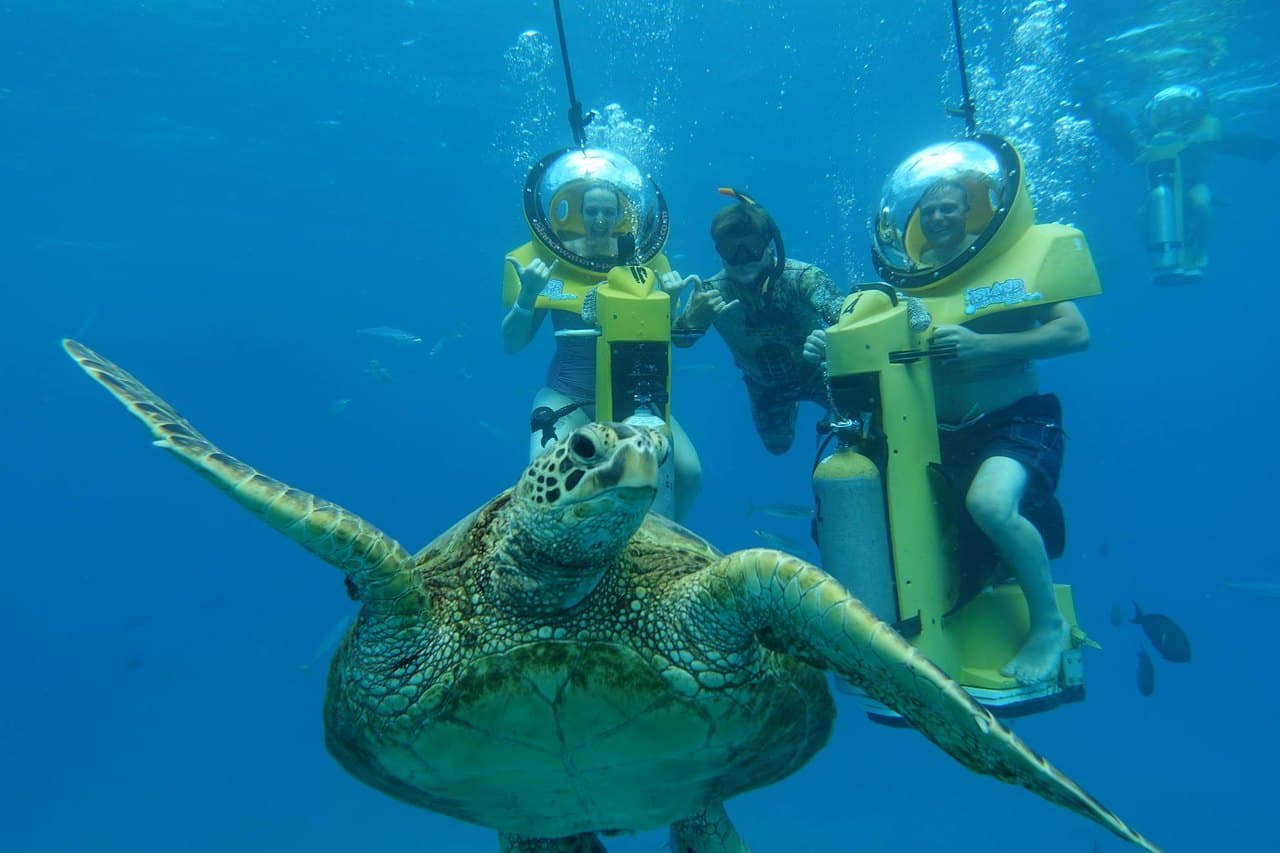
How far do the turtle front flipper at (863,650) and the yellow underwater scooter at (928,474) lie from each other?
4.86 feet

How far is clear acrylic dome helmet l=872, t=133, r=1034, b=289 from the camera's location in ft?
13.2

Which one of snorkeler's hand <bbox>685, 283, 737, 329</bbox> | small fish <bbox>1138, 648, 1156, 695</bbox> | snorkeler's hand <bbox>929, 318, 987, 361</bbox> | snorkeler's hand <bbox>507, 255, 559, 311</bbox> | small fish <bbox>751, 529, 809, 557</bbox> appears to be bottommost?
small fish <bbox>1138, 648, 1156, 695</bbox>

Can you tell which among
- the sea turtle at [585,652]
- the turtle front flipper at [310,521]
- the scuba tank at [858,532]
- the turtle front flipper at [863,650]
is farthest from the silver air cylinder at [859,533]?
the turtle front flipper at [310,521]

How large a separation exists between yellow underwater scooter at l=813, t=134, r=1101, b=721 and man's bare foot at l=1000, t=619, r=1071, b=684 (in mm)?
55

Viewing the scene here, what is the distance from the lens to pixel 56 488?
171 ft

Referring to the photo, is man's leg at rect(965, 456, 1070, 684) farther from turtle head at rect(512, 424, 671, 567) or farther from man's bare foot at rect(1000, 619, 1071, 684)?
turtle head at rect(512, 424, 671, 567)

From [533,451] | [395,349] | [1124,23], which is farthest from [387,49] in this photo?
[395,349]

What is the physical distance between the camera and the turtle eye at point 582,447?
1835mm

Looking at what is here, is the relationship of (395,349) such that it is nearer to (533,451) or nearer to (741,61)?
(741,61)

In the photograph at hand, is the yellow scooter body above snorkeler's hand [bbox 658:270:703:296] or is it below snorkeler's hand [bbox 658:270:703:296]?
below

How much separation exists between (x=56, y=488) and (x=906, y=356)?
63115 millimetres

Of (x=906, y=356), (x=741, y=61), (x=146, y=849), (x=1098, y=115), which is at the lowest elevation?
(x=146, y=849)

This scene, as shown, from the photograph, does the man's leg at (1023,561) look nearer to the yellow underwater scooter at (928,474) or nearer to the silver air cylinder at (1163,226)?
the yellow underwater scooter at (928,474)

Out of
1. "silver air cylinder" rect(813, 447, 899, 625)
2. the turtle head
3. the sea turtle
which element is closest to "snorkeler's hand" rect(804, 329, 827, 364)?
"silver air cylinder" rect(813, 447, 899, 625)
